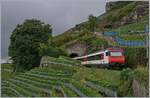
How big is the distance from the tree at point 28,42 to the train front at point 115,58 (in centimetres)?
1571

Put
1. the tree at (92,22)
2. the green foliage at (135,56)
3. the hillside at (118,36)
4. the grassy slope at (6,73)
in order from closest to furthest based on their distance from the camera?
the green foliage at (135,56)
the hillside at (118,36)
the grassy slope at (6,73)
the tree at (92,22)

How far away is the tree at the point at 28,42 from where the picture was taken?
4128 cm

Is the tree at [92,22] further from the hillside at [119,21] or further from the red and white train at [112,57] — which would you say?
the red and white train at [112,57]

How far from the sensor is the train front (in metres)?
26.2

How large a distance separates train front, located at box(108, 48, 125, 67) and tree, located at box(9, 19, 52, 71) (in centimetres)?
1571

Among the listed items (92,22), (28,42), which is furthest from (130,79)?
(92,22)

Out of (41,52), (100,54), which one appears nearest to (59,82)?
(100,54)

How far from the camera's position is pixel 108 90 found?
16266 mm

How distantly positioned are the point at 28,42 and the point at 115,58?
16.5m

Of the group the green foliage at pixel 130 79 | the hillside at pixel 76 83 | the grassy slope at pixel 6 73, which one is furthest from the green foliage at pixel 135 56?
the grassy slope at pixel 6 73

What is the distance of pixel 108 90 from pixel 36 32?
26515 mm

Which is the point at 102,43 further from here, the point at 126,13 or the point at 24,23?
the point at 126,13

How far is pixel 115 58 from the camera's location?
26.2 m

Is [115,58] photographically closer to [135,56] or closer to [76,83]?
[135,56]
